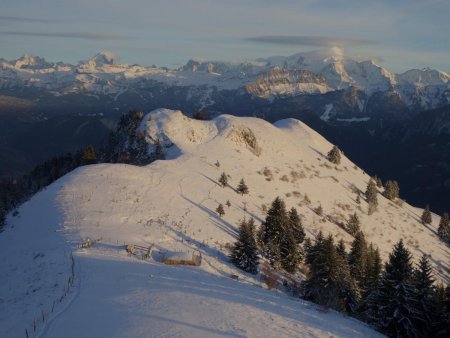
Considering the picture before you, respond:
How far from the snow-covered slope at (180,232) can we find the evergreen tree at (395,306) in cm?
509

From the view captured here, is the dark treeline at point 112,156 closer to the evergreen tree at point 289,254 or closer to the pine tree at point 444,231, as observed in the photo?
the evergreen tree at point 289,254

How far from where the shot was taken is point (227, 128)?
96938mm

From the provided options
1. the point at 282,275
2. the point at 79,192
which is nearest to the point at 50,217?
the point at 79,192

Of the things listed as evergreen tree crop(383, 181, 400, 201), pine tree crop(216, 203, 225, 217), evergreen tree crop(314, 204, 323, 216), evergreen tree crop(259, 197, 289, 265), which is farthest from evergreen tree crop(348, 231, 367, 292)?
evergreen tree crop(383, 181, 400, 201)

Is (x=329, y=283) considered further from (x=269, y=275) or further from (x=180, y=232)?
(x=180, y=232)

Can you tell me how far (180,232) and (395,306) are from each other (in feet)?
73.3

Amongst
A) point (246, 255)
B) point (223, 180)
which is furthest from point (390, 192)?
point (246, 255)

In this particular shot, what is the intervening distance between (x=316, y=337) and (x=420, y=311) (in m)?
14.7

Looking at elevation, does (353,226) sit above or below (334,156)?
below

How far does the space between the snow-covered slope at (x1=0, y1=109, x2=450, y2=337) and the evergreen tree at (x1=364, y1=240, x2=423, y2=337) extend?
16.7 ft

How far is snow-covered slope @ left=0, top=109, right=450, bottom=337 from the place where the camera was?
22.4 metres

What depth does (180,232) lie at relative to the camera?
47.3m

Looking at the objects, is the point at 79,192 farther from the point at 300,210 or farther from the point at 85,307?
the point at 300,210

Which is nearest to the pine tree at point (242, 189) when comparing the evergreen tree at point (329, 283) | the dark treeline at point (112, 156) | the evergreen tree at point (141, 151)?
the dark treeline at point (112, 156)
